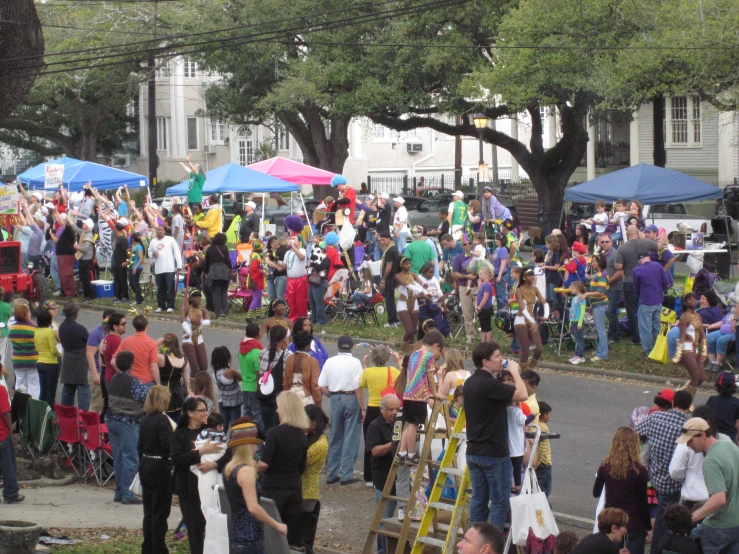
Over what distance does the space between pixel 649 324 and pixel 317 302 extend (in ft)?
20.6

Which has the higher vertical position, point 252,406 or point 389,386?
point 389,386

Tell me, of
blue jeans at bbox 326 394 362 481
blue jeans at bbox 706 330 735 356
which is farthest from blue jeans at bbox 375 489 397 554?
blue jeans at bbox 706 330 735 356

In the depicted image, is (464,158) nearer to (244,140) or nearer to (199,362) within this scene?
(244,140)

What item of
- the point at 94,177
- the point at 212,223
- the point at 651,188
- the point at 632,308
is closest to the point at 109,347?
the point at 632,308

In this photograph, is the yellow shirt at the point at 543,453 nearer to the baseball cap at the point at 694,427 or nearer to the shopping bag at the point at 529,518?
the shopping bag at the point at 529,518

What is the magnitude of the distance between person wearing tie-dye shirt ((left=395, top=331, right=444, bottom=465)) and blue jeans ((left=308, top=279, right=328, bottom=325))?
8.92 metres

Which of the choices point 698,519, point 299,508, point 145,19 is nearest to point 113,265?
point 299,508

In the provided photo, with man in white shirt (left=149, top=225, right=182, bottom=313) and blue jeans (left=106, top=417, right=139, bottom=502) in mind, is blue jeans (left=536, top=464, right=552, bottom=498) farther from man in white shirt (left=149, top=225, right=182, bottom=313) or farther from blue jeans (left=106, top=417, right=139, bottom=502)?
man in white shirt (left=149, top=225, right=182, bottom=313)

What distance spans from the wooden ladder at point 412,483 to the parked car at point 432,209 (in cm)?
2648

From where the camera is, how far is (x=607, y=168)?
4472 cm

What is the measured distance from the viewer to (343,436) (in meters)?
11.7

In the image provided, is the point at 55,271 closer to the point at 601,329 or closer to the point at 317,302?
the point at 317,302

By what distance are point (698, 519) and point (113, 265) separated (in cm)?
1698

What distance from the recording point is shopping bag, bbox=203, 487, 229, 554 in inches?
309
